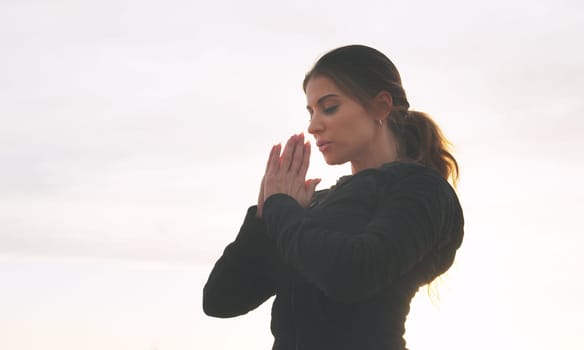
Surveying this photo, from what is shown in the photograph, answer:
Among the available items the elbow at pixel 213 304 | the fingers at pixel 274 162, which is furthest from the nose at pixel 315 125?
the elbow at pixel 213 304

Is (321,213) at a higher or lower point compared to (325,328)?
higher

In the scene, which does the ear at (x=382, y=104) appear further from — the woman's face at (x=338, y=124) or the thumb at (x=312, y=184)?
the thumb at (x=312, y=184)

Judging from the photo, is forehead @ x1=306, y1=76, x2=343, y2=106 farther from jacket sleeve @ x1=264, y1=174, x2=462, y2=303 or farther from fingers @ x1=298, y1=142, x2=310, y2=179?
jacket sleeve @ x1=264, y1=174, x2=462, y2=303

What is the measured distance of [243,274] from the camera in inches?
271

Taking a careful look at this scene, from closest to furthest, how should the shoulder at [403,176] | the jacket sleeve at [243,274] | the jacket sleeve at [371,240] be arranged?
the jacket sleeve at [371,240] < the shoulder at [403,176] < the jacket sleeve at [243,274]

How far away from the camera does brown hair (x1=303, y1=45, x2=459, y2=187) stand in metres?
6.64

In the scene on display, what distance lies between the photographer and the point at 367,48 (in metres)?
6.84

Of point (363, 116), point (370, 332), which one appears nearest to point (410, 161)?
point (363, 116)

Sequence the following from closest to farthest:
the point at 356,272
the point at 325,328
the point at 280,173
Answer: the point at 356,272
the point at 325,328
the point at 280,173

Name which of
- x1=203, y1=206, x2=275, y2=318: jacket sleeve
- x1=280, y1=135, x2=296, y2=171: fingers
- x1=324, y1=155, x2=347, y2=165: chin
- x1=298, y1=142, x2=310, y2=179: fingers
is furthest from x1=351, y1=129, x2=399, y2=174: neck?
x1=203, y1=206, x2=275, y2=318: jacket sleeve

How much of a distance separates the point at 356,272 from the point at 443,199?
924 mm

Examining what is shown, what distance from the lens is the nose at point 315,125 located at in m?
6.64

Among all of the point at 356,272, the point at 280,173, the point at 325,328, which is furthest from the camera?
the point at 280,173

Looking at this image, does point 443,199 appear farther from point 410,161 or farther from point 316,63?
point 316,63
